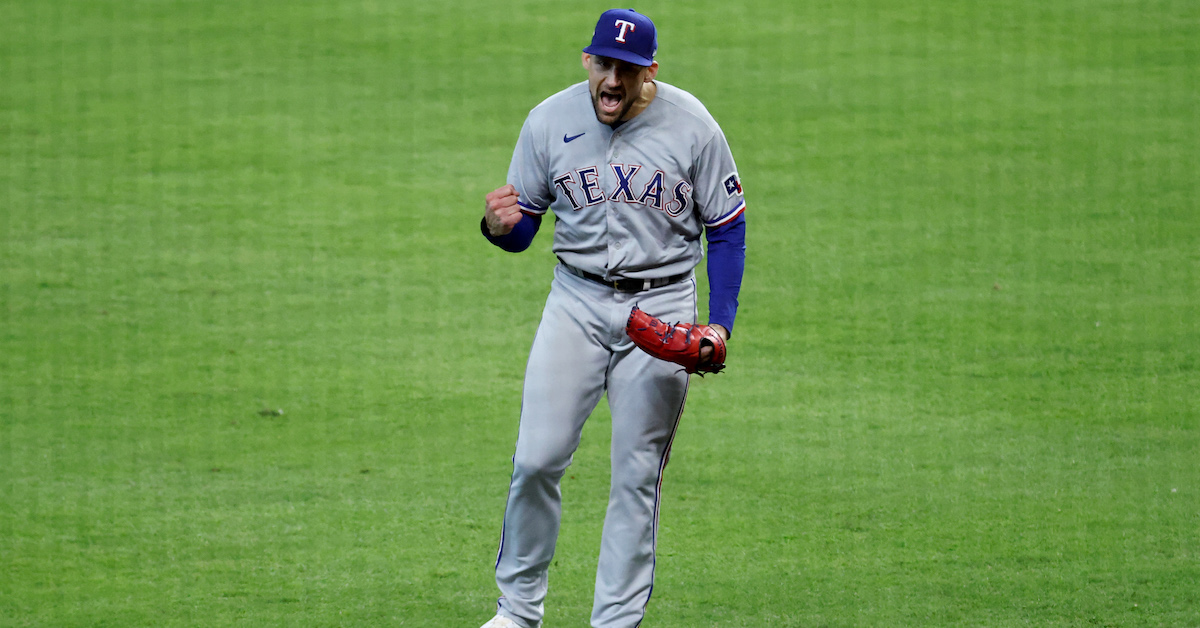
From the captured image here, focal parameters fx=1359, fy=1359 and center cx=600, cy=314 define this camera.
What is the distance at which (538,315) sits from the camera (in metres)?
6.93

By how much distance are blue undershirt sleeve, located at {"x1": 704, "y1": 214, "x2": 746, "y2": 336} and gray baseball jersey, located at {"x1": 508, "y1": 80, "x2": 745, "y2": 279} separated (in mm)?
39

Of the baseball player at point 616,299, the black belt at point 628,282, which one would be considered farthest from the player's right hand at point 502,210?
the black belt at point 628,282

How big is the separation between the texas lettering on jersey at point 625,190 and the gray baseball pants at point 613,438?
252 millimetres

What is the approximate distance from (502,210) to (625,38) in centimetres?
60

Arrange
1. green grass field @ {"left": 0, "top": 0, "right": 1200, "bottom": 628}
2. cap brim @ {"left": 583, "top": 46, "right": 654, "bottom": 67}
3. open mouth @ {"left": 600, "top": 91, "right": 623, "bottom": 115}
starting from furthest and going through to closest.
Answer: green grass field @ {"left": 0, "top": 0, "right": 1200, "bottom": 628} < open mouth @ {"left": 600, "top": 91, "right": 623, "bottom": 115} < cap brim @ {"left": 583, "top": 46, "right": 654, "bottom": 67}

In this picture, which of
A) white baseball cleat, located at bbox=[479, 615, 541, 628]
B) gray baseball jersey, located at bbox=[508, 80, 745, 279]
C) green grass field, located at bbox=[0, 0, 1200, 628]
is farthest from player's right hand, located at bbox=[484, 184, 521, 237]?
green grass field, located at bbox=[0, 0, 1200, 628]

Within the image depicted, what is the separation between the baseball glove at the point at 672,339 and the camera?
381 cm

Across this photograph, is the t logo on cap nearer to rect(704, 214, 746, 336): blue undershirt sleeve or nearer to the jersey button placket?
the jersey button placket

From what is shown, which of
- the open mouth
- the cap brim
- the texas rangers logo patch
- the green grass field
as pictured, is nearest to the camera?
the cap brim

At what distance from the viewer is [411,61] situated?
10.5 m

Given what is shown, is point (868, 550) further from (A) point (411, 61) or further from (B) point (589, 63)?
(A) point (411, 61)

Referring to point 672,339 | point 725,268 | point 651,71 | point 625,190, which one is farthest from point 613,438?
point 651,71

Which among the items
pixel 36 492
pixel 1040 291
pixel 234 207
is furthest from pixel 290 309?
pixel 1040 291

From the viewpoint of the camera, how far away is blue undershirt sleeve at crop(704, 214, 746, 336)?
13.1 feet
